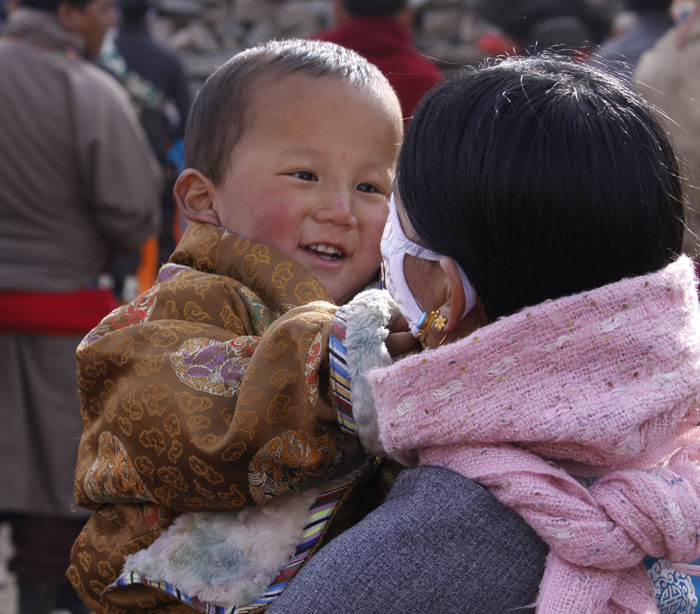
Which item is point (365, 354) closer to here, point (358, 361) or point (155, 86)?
point (358, 361)

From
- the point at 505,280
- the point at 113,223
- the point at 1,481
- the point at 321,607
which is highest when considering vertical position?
the point at 505,280

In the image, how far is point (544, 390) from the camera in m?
1.29

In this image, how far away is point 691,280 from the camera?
1.36 metres

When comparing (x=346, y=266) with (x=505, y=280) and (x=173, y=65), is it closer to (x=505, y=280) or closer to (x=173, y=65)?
(x=505, y=280)

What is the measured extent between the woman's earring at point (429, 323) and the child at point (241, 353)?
14 centimetres

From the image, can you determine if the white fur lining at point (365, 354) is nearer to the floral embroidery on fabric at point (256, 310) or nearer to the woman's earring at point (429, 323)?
the woman's earring at point (429, 323)

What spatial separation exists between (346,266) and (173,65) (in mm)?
5365

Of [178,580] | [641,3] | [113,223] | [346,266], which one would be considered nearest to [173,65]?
[113,223]

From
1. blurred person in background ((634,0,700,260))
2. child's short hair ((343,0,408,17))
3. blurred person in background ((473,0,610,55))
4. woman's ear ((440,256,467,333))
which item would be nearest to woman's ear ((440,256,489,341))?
woman's ear ((440,256,467,333))

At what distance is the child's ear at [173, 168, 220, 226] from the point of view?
198cm

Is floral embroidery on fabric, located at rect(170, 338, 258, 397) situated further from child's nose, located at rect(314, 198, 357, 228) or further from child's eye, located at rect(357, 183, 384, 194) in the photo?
child's eye, located at rect(357, 183, 384, 194)

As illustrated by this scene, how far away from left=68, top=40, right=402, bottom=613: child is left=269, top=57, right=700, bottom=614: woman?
0.61ft

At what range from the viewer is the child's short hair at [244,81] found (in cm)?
190

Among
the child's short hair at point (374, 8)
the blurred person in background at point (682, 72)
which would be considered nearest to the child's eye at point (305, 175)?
the blurred person in background at point (682, 72)
